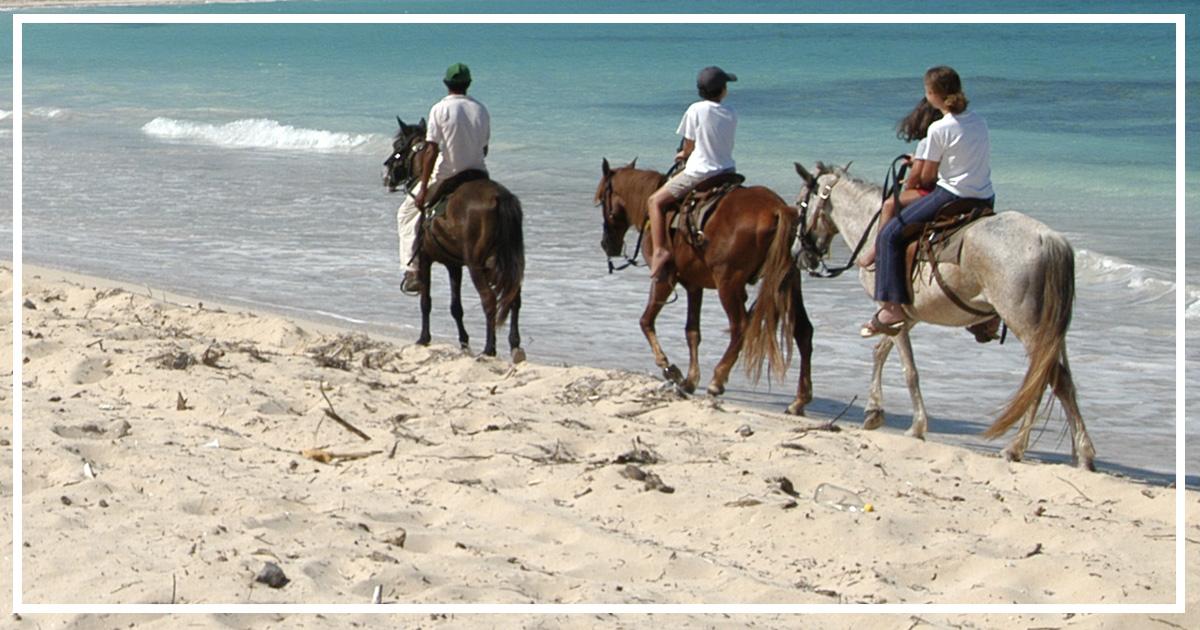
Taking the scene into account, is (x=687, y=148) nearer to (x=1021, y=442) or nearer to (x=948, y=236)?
(x=948, y=236)

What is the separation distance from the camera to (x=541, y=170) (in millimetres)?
26281

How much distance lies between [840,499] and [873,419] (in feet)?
9.73

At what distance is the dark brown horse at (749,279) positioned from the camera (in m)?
10.3

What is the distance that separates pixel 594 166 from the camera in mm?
26484

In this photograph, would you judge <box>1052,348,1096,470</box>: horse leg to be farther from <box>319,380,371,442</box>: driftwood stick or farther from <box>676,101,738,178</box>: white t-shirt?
<box>319,380,371,442</box>: driftwood stick

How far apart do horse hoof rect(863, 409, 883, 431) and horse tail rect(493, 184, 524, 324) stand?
267 cm

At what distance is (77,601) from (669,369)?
5.86m

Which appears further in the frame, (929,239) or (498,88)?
(498,88)

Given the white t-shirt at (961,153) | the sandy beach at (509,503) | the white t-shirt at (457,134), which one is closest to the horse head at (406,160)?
the white t-shirt at (457,134)

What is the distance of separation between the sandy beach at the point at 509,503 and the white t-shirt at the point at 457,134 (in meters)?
2.12

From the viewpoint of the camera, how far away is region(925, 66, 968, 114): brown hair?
870 centimetres

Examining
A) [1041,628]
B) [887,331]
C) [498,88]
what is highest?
[498,88]

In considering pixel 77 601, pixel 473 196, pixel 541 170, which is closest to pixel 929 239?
pixel 473 196

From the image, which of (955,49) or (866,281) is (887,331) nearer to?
(866,281)
